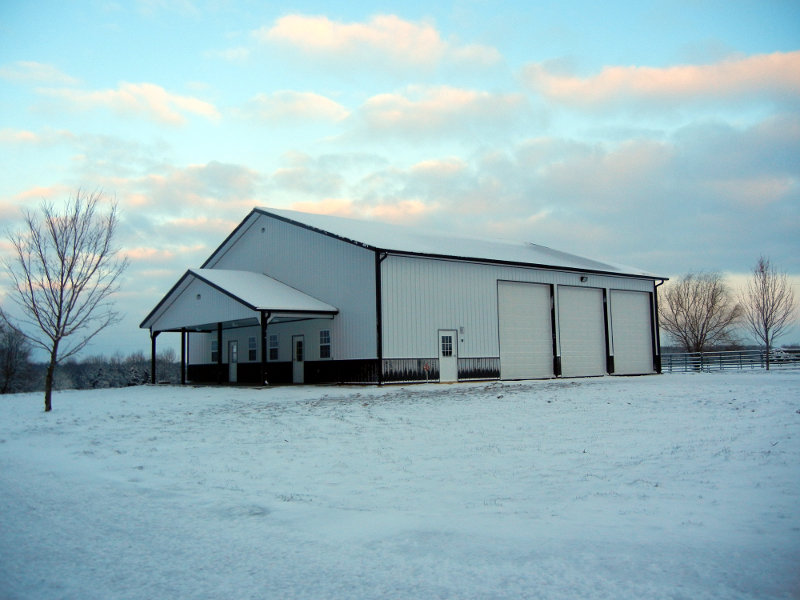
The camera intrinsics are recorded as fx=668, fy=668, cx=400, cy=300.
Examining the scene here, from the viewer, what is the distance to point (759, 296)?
37.3 meters

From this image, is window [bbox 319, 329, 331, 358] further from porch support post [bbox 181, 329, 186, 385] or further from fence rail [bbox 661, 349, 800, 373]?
fence rail [bbox 661, 349, 800, 373]

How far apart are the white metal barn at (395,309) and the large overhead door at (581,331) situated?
6cm

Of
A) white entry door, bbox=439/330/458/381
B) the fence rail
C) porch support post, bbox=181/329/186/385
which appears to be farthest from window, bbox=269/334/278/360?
the fence rail

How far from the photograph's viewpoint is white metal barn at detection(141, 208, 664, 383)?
23547 millimetres

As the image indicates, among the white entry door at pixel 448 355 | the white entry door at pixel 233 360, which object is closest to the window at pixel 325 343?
the white entry door at pixel 448 355

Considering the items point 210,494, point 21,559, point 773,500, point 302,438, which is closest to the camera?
point 21,559

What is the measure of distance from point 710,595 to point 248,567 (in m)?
3.15

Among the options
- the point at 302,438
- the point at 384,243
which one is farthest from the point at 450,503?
the point at 384,243

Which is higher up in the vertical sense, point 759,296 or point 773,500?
point 759,296

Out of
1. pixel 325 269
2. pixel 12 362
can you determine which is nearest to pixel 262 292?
pixel 325 269

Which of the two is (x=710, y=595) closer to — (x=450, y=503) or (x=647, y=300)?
(x=450, y=503)

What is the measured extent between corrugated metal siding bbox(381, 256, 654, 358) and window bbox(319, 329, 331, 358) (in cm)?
337

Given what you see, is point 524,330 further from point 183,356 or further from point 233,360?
point 183,356

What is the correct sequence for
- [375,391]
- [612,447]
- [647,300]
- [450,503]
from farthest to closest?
[647,300] < [375,391] < [612,447] < [450,503]
